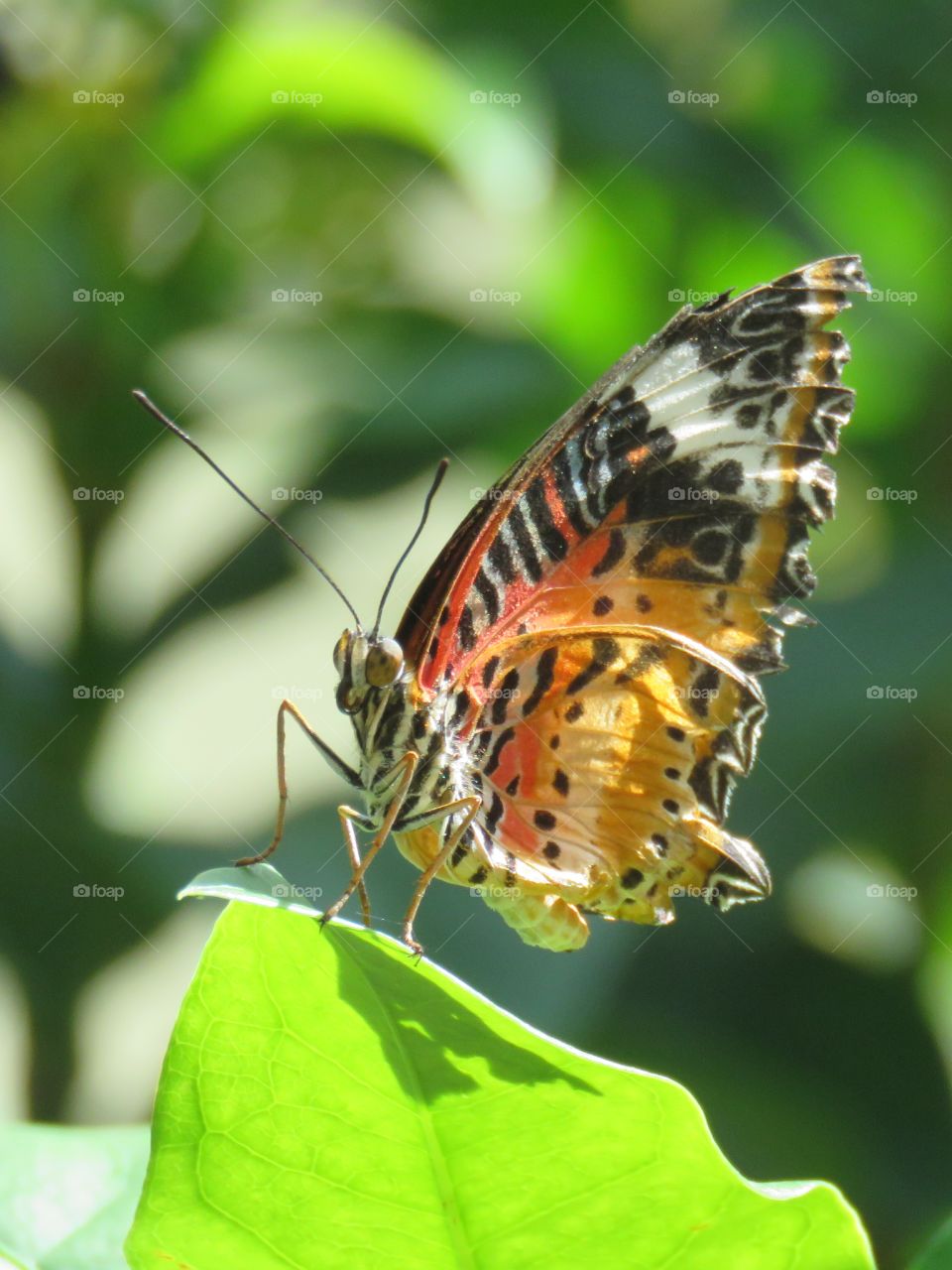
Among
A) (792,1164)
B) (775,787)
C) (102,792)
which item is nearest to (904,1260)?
(792,1164)

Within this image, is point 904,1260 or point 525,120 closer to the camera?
point 904,1260

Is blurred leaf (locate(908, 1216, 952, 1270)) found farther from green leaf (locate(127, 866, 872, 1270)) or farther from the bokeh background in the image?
the bokeh background

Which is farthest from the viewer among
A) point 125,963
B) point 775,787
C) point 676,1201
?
point 775,787

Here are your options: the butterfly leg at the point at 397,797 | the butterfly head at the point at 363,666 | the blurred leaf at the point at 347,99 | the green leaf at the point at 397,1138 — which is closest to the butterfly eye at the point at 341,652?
the butterfly head at the point at 363,666

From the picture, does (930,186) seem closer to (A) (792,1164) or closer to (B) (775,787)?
(B) (775,787)

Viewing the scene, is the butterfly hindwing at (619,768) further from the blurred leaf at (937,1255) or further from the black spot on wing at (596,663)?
the blurred leaf at (937,1255)

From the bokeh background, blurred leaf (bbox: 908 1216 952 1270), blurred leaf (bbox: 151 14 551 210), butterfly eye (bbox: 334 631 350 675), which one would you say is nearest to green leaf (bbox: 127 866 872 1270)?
blurred leaf (bbox: 908 1216 952 1270)

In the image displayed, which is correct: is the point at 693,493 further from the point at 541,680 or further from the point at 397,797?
the point at 397,797
